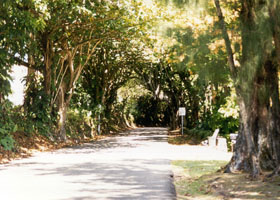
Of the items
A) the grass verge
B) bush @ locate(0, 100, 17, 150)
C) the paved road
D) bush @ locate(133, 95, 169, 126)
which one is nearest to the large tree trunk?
the grass verge

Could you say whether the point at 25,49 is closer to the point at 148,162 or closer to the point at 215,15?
the point at 148,162

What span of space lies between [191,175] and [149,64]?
28.5 metres

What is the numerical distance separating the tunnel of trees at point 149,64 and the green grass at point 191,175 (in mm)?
1080

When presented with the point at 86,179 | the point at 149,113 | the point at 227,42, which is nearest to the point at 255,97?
the point at 227,42

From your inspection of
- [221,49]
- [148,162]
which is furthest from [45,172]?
[221,49]

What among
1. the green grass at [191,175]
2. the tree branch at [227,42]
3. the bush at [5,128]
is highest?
the tree branch at [227,42]

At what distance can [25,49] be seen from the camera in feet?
62.0

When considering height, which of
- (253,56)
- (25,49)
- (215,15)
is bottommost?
(253,56)

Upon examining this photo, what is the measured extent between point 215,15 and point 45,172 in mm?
6027

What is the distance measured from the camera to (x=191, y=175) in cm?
1126

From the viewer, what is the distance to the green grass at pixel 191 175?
8928 mm

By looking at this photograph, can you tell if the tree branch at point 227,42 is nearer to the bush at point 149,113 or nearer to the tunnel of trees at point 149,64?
the tunnel of trees at point 149,64

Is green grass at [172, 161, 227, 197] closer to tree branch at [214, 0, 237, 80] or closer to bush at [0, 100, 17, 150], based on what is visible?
tree branch at [214, 0, 237, 80]

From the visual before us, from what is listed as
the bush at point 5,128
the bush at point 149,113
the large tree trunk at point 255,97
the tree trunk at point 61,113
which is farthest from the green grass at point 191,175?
the bush at point 149,113
